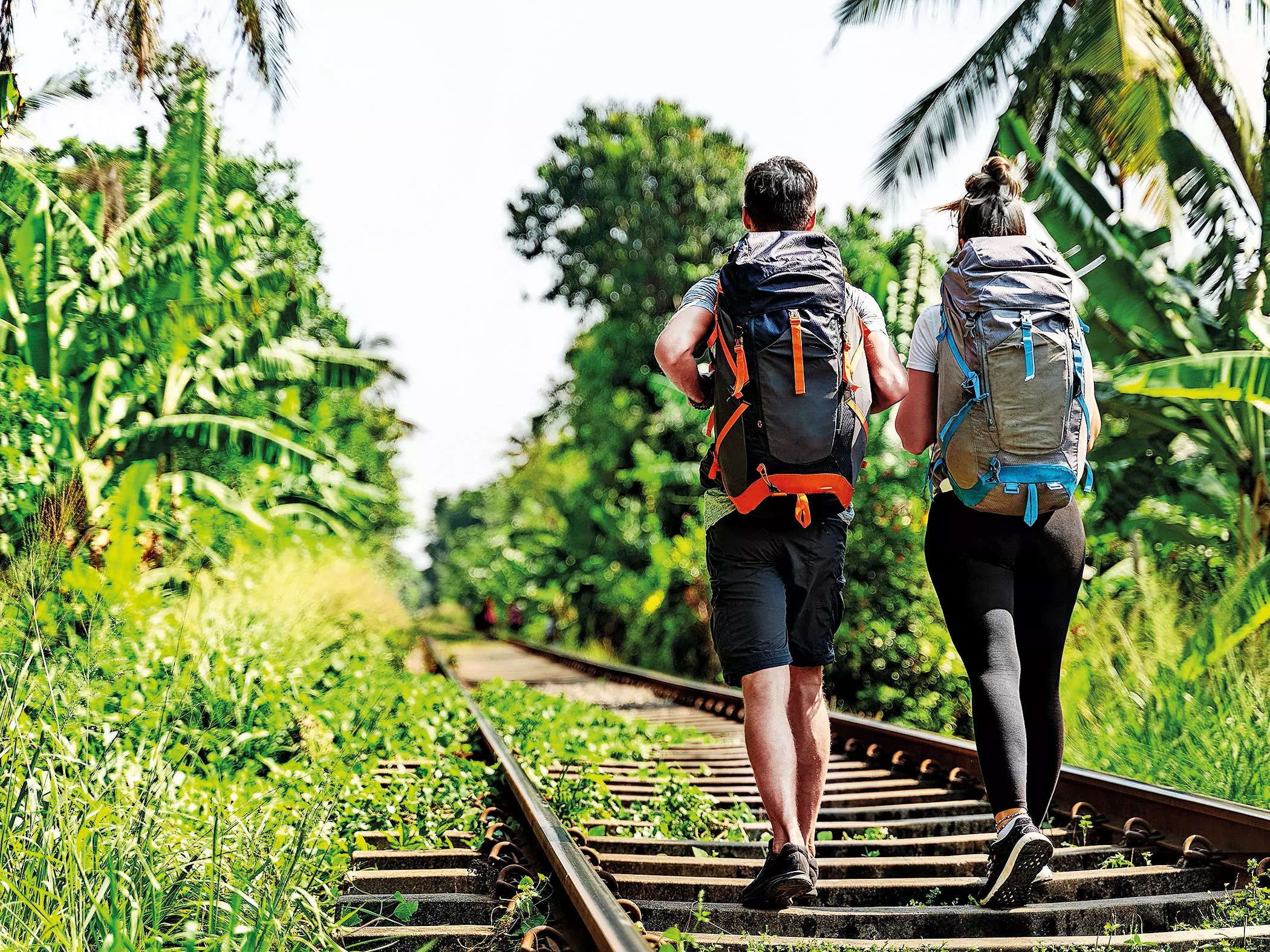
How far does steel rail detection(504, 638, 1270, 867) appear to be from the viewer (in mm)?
3393

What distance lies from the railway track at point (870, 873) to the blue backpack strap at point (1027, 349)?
1430 millimetres

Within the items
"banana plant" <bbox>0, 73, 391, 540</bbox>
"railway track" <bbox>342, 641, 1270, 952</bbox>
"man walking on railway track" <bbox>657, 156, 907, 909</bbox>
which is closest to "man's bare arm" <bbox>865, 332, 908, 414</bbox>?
"man walking on railway track" <bbox>657, 156, 907, 909</bbox>

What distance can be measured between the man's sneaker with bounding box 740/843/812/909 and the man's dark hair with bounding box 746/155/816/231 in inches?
69.0

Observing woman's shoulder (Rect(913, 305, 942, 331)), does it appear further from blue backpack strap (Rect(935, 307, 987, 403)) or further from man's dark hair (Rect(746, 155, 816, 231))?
man's dark hair (Rect(746, 155, 816, 231))

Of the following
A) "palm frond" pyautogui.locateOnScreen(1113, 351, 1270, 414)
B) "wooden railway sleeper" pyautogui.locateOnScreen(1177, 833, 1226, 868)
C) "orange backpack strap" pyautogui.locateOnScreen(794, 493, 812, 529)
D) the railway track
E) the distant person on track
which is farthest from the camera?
the distant person on track

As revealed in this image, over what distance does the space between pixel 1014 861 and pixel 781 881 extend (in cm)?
62

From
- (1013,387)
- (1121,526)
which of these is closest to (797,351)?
(1013,387)

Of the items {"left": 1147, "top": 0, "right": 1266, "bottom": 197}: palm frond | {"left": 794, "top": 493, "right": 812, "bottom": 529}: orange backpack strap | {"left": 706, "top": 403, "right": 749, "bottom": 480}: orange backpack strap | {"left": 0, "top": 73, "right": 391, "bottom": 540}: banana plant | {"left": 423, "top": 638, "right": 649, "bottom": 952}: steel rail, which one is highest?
{"left": 1147, "top": 0, "right": 1266, "bottom": 197}: palm frond

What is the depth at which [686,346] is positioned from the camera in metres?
3.06

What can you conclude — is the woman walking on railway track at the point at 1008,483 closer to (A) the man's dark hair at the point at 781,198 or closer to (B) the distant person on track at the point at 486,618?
(A) the man's dark hair at the point at 781,198

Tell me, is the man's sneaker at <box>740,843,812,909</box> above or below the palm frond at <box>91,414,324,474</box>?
below

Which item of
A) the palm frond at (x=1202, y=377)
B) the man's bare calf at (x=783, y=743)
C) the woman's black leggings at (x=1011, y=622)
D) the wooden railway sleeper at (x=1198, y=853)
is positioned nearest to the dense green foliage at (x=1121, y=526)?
the palm frond at (x=1202, y=377)

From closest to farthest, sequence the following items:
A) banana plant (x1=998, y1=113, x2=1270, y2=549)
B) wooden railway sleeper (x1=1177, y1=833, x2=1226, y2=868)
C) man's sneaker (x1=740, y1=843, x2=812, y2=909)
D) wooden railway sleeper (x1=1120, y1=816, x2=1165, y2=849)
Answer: man's sneaker (x1=740, y1=843, x2=812, y2=909) < wooden railway sleeper (x1=1177, y1=833, x2=1226, y2=868) < wooden railway sleeper (x1=1120, y1=816, x2=1165, y2=849) < banana plant (x1=998, y1=113, x2=1270, y2=549)

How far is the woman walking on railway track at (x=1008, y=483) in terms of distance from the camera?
299cm
